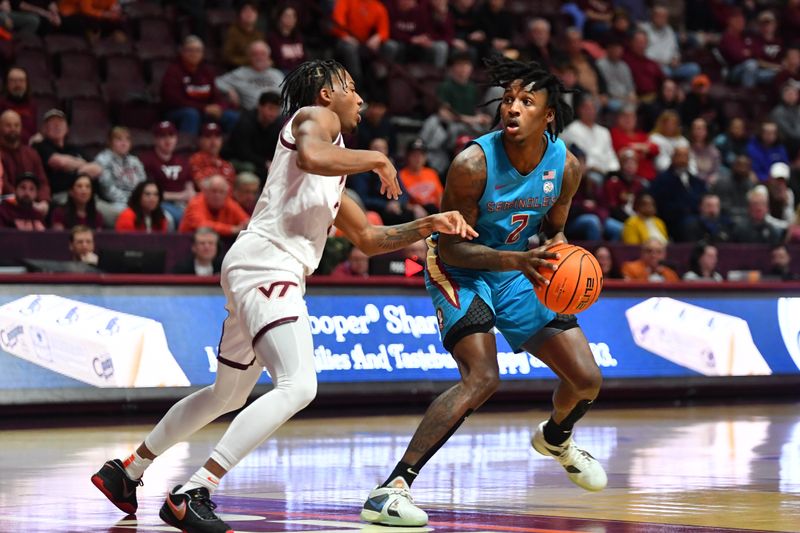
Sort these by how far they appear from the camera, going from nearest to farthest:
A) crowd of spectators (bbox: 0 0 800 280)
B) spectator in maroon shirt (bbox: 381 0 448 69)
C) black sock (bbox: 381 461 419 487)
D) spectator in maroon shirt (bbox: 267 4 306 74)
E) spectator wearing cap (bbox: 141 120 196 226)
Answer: black sock (bbox: 381 461 419 487) → crowd of spectators (bbox: 0 0 800 280) → spectator wearing cap (bbox: 141 120 196 226) → spectator in maroon shirt (bbox: 267 4 306 74) → spectator in maroon shirt (bbox: 381 0 448 69)

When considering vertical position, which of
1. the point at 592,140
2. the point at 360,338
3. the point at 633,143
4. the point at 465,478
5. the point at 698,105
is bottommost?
the point at 360,338

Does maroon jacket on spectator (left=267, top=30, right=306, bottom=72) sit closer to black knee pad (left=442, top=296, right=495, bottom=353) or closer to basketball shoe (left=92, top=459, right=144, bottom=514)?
black knee pad (left=442, top=296, right=495, bottom=353)

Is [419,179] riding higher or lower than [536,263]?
lower

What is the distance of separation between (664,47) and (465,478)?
53.9 ft

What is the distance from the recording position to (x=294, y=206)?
670 centimetres

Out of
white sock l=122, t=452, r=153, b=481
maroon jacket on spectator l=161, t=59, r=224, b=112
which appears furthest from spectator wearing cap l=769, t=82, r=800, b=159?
white sock l=122, t=452, r=153, b=481

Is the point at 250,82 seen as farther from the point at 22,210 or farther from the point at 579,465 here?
the point at 579,465

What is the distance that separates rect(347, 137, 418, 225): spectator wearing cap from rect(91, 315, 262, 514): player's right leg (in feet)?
31.1

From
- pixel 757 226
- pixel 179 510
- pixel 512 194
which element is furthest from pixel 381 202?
pixel 179 510

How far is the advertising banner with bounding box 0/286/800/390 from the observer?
41.0 feet

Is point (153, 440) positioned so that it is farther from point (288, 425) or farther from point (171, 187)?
point (171, 187)

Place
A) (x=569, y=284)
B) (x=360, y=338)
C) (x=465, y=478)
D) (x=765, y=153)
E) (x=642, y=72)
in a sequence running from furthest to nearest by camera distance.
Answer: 1. (x=642, y=72)
2. (x=765, y=153)
3. (x=360, y=338)
4. (x=465, y=478)
5. (x=569, y=284)

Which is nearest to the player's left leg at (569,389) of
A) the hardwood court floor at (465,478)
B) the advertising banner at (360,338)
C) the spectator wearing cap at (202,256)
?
the hardwood court floor at (465,478)

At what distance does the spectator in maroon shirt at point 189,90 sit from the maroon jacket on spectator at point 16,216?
132 inches
